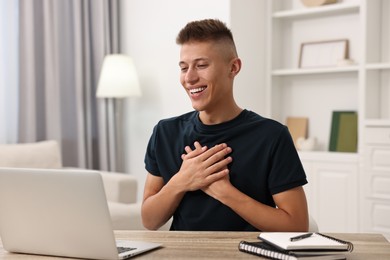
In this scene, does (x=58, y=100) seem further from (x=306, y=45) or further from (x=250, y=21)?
(x=306, y=45)

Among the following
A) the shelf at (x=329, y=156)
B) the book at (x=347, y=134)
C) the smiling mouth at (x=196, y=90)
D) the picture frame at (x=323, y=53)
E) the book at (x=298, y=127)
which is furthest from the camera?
the book at (x=298, y=127)

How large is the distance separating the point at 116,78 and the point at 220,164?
2820mm

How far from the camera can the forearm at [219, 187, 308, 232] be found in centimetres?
164

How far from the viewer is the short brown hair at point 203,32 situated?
1.80 m

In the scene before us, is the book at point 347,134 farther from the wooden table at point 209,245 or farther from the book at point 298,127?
the wooden table at point 209,245

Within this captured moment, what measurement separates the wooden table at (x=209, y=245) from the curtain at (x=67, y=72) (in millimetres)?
2864

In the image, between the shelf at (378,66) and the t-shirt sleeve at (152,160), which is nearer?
the t-shirt sleeve at (152,160)

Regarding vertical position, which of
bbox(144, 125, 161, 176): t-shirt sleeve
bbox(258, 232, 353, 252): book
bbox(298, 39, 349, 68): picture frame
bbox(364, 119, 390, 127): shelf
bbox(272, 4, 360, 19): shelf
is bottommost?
bbox(258, 232, 353, 252): book

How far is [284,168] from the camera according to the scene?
1.70 meters

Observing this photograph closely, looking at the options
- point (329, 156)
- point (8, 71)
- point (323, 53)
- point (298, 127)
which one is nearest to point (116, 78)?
point (8, 71)

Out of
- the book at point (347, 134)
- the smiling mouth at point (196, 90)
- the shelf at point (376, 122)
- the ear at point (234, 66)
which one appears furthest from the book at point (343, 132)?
the smiling mouth at point (196, 90)

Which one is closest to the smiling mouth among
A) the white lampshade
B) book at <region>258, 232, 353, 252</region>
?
book at <region>258, 232, 353, 252</region>

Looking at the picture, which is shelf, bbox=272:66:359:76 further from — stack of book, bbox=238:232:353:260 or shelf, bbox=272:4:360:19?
stack of book, bbox=238:232:353:260

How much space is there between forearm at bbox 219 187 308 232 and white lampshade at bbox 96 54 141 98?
2845 mm
